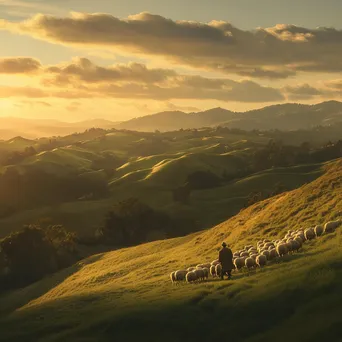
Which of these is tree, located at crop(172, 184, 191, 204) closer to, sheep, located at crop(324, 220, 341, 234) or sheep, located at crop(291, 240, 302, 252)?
sheep, located at crop(324, 220, 341, 234)

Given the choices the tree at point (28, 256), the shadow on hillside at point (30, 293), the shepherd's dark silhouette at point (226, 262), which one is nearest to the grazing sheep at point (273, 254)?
the shepherd's dark silhouette at point (226, 262)

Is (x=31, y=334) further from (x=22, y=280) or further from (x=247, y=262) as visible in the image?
(x=22, y=280)

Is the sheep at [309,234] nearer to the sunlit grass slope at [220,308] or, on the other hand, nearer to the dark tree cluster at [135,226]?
the sunlit grass slope at [220,308]

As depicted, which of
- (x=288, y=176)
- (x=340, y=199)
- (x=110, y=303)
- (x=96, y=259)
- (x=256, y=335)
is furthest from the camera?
(x=288, y=176)

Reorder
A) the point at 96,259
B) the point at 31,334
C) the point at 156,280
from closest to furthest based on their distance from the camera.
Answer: the point at 31,334 → the point at 156,280 → the point at 96,259

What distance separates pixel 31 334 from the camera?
33594 mm

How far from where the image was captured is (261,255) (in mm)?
37906

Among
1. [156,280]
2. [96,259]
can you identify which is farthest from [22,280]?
[156,280]

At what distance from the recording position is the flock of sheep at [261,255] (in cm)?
3834

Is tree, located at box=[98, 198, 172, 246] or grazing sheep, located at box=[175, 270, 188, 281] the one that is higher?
grazing sheep, located at box=[175, 270, 188, 281]

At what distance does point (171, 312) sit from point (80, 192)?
558 feet

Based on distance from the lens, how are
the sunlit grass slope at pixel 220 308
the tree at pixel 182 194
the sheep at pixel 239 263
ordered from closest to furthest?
the sunlit grass slope at pixel 220 308, the sheep at pixel 239 263, the tree at pixel 182 194

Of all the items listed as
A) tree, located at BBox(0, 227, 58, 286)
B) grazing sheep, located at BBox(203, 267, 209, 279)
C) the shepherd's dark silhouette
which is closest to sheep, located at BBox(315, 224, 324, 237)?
the shepherd's dark silhouette

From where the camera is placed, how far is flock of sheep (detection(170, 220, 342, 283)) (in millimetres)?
38344
